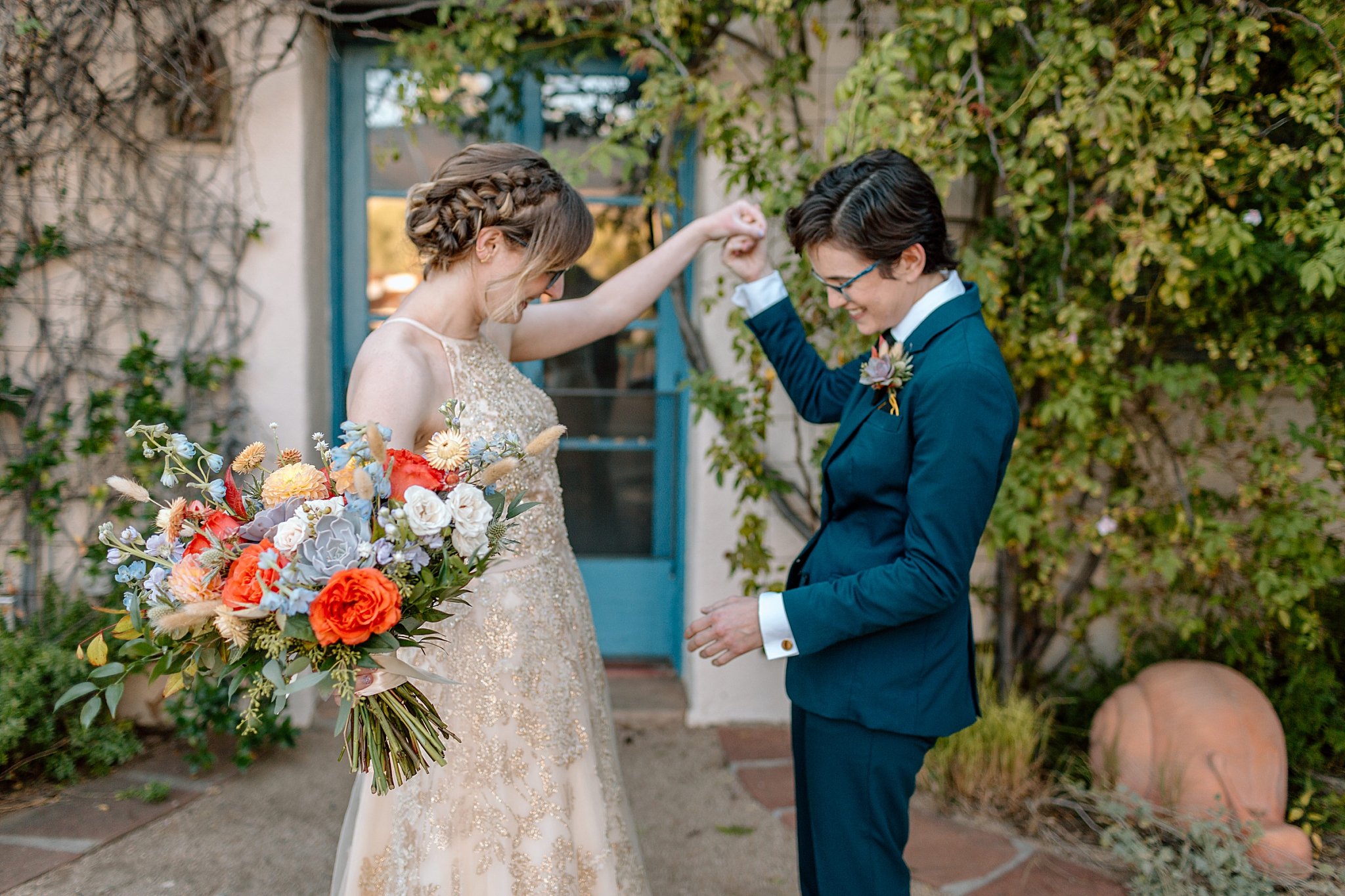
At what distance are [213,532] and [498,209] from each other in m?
0.84

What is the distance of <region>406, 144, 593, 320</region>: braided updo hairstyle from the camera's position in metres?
1.80

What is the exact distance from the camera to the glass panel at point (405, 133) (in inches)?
145

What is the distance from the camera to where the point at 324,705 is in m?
3.68

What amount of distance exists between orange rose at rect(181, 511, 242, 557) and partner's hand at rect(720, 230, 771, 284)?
1437 millimetres

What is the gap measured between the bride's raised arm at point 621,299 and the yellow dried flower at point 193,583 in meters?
1.15

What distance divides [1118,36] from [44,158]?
3735 millimetres

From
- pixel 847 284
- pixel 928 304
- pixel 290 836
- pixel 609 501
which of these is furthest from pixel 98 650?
pixel 609 501

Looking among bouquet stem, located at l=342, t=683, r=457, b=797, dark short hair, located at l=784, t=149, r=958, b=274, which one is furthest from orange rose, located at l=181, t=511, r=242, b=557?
dark short hair, located at l=784, t=149, r=958, b=274

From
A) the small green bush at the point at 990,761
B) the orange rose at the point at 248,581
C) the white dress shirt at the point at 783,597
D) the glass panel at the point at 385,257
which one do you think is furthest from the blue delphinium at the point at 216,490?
the glass panel at the point at 385,257

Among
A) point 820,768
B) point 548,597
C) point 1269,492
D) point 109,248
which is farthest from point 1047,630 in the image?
point 109,248

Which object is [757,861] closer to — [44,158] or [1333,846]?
[1333,846]

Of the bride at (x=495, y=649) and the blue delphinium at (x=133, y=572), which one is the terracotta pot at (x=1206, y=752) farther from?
the blue delphinium at (x=133, y=572)

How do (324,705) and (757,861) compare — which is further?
(324,705)

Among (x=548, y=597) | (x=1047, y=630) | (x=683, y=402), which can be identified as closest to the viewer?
(x=548, y=597)
